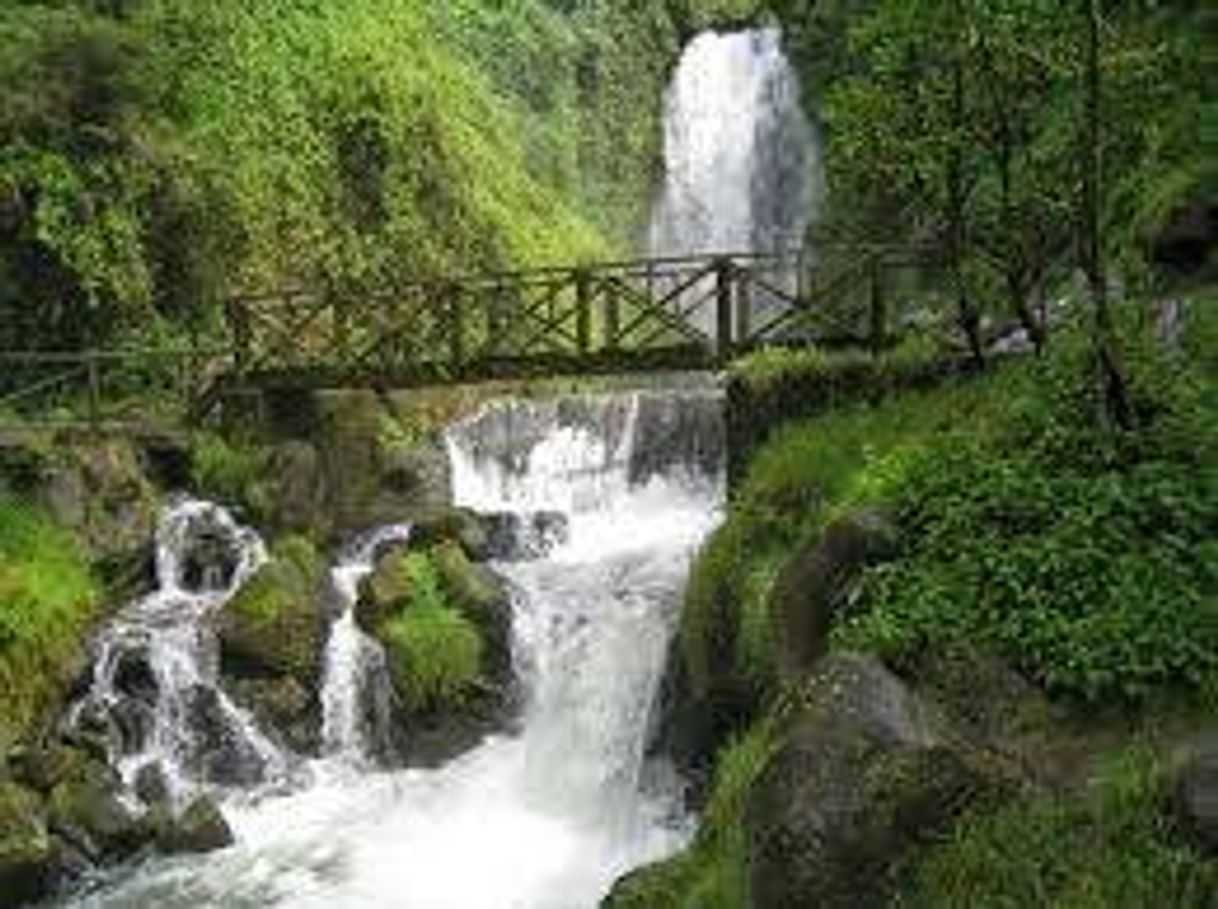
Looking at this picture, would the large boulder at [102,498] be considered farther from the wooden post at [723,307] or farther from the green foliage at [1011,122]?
the green foliage at [1011,122]

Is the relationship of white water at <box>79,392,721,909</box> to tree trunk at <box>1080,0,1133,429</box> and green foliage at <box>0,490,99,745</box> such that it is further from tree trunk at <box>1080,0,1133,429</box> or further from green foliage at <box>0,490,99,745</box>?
tree trunk at <box>1080,0,1133,429</box>

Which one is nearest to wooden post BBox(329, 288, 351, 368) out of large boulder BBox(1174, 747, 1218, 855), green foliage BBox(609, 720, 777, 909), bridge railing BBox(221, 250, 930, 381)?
bridge railing BBox(221, 250, 930, 381)

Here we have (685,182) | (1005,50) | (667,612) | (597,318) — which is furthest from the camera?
(685,182)

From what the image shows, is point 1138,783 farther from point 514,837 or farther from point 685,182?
point 685,182

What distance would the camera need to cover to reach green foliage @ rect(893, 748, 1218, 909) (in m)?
7.61

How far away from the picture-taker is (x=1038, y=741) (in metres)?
8.73

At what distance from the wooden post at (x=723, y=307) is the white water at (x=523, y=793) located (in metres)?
2.14

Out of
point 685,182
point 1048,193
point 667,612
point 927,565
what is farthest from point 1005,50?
point 685,182

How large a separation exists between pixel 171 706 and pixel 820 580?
26.5 feet

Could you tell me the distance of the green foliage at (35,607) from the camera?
16367mm

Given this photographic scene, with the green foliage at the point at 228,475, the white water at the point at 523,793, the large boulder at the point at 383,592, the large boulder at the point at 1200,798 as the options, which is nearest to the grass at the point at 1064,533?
the large boulder at the point at 1200,798

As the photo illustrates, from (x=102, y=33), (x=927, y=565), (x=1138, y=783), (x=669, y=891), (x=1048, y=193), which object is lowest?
(x=669, y=891)

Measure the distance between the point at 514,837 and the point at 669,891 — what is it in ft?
17.6

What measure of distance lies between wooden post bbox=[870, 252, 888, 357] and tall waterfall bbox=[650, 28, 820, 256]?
55.1ft
